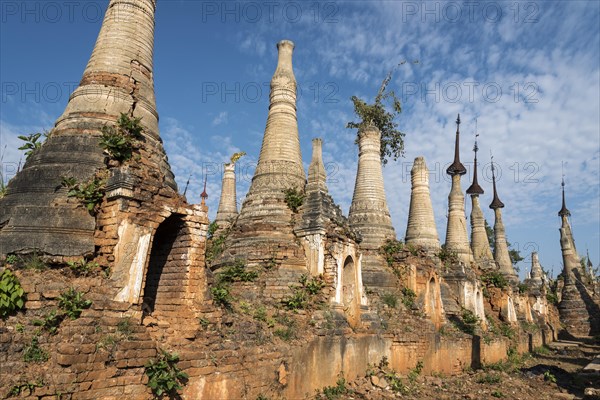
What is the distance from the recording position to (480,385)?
14.4 metres

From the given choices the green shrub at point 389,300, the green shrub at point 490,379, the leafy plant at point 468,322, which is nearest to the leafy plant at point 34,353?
the green shrub at point 389,300

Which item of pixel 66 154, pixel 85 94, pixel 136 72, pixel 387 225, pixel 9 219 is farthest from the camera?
pixel 387 225

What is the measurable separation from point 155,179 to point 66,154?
1545 millimetres

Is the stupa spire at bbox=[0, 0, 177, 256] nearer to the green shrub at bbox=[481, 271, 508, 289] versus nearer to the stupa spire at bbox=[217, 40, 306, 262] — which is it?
the stupa spire at bbox=[217, 40, 306, 262]

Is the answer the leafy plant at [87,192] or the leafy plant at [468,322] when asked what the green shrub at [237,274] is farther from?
the leafy plant at [468,322]

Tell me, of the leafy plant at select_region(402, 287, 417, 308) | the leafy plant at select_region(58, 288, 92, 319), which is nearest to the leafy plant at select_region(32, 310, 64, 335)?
the leafy plant at select_region(58, 288, 92, 319)

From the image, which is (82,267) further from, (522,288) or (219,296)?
(522,288)

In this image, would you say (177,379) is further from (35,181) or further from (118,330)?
(35,181)

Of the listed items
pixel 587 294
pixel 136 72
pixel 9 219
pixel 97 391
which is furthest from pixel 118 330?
pixel 587 294

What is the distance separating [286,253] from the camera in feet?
38.7

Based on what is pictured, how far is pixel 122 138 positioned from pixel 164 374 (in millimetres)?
3973

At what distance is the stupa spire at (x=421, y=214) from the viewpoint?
20344 millimetres

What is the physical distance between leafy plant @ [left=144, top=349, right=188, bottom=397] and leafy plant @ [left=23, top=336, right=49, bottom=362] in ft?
4.30

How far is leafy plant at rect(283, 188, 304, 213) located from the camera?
512 inches
